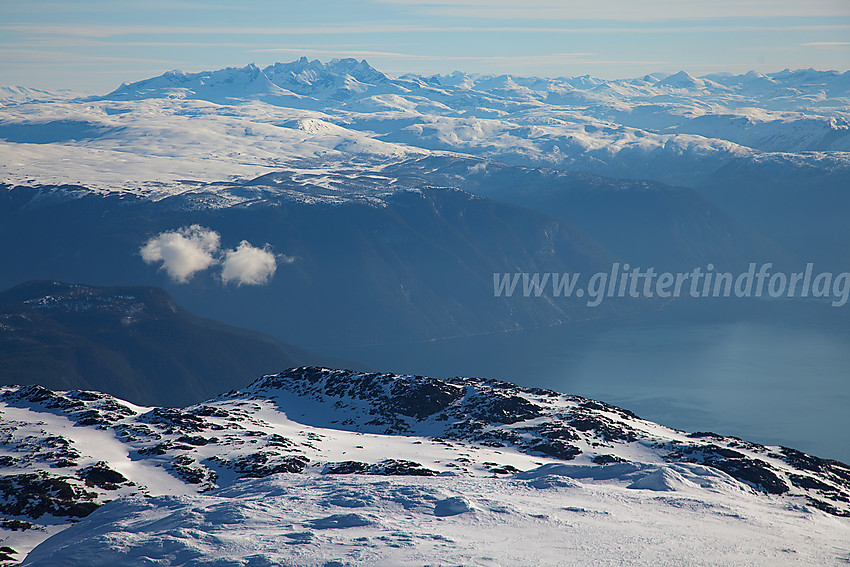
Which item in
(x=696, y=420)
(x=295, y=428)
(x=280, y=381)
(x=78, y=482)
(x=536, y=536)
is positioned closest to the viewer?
(x=536, y=536)

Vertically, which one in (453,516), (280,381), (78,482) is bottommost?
(280,381)

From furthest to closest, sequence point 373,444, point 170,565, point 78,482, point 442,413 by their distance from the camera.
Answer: point 442,413, point 373,444, point 78,482, point 170,565

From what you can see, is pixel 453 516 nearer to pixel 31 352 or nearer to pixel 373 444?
pixel 373 444

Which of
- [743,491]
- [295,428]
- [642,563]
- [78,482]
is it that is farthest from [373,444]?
[642,563]

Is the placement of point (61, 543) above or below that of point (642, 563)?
below

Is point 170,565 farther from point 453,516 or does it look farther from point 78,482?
point 78,482

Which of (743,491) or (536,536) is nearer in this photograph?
(536,536)
